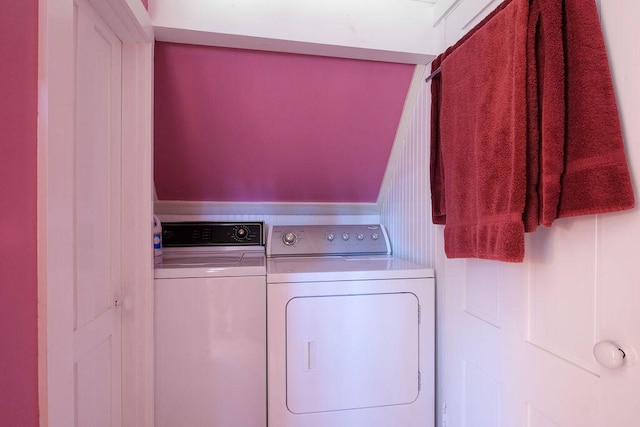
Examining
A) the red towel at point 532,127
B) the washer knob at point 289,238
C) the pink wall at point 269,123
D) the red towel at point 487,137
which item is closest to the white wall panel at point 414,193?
the pink wall at point 269,123

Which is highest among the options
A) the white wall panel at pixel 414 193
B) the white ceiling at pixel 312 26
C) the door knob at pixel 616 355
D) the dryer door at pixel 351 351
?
the white ceiling at pixel 312 26

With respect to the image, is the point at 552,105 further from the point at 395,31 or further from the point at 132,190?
the point at 132,190

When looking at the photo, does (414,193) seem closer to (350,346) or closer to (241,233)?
(350,346)

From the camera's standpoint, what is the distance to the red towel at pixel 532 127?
2.38 ft

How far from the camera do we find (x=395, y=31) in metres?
1.50

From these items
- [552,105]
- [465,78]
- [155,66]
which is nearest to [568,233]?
[552,105]

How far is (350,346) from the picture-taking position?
1469 mm

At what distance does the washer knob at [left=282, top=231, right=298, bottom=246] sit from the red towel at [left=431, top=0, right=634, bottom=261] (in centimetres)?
115

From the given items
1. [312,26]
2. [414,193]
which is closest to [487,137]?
[414,193]

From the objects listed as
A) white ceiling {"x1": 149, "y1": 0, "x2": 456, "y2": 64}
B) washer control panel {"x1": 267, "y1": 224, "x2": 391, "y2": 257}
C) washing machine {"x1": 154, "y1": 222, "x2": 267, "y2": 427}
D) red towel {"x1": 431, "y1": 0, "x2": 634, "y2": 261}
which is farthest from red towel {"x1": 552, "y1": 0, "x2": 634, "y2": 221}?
washer control panel {"x1": 267, "y1": 224, "x2": 391, "y2": 257}

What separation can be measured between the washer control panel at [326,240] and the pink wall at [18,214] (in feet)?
4.63

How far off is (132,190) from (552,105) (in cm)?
152

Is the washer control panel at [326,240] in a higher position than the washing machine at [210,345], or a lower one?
higher

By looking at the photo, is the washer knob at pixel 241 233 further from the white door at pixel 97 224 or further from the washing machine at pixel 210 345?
the white door at pixel 97 224
